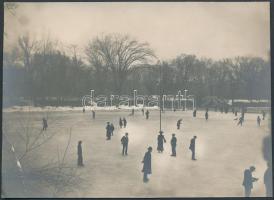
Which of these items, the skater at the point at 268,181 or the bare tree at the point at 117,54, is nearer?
the skater at the point at 268,181

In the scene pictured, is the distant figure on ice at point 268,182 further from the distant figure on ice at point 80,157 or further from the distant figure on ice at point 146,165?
the distant figure on ice at point 80,157

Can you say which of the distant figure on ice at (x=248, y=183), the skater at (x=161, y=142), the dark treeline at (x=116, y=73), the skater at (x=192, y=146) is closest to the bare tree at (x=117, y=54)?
the dark treeline at (x=116, y=73)

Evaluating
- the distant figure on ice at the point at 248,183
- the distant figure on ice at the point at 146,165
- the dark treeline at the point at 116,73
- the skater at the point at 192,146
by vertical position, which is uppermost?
the dark treeline at the point at 116,73

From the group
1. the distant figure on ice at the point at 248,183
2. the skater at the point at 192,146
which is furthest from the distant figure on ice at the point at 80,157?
the distant figure on ice at the point at 248,183

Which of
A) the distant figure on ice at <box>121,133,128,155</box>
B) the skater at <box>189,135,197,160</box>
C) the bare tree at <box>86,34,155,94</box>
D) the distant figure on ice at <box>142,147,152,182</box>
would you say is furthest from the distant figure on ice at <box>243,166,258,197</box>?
the bare tree at <box>86,34,155,94</box>

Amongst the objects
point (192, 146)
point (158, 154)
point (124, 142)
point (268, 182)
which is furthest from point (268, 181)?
point (124, 142)

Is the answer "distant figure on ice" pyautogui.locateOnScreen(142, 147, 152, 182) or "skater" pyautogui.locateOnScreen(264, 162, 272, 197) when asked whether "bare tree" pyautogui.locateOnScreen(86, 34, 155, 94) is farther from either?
"skater" pyautogui.locateOnScreen(264, 162, 272, 197)

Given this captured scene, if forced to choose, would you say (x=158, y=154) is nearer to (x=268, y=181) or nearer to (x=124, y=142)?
(x=124, y=142)

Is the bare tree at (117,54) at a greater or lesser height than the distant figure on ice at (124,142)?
greater
